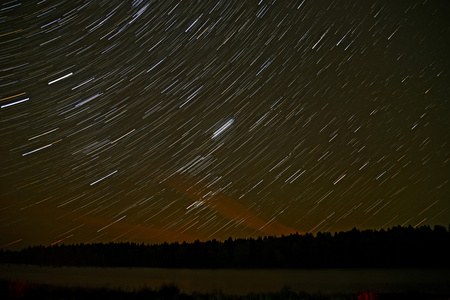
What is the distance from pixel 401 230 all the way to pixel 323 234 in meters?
11.3

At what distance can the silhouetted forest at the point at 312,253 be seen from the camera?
147ft

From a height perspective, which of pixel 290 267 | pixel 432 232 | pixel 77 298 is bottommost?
pixel 77 298

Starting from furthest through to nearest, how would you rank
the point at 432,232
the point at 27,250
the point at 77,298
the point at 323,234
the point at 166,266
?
the point at 27,250 < the point at 166,266 < the point at 323,234 < the point at 432,232 < the point at 77,298

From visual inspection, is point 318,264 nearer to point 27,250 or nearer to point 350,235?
point 350,235

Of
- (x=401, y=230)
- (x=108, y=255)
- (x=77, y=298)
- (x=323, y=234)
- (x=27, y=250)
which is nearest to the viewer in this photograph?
(x=77, y=298)

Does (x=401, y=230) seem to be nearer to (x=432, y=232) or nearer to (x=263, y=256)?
(x=432, y=232)

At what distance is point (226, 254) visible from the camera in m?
55.6

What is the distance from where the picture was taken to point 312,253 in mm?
49562

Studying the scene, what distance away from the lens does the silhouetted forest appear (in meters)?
44.9

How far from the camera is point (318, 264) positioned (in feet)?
160

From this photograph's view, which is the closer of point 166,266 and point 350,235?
point 350,235

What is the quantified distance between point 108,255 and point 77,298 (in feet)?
190

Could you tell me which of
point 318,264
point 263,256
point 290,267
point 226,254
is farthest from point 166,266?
point 318,264

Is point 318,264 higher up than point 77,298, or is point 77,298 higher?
point 318,264
